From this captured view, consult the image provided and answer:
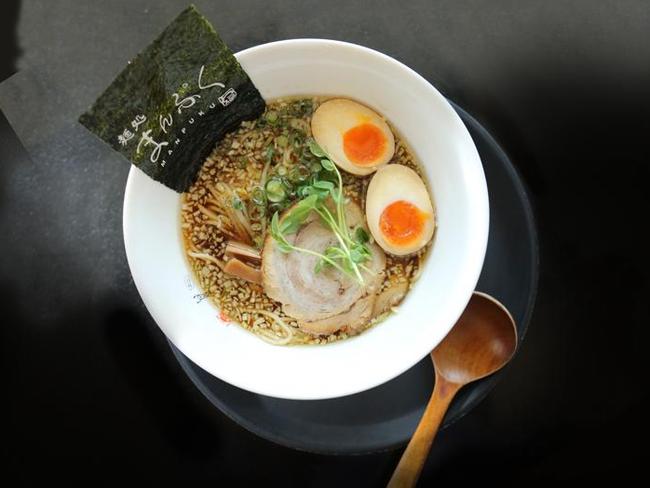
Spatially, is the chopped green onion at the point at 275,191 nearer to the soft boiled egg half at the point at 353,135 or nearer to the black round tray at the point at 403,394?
the soft boiled egg half at the point at 353,135

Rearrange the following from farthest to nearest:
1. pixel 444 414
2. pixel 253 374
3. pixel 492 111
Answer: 1. pixel 492 111
2. pixel 444 414
3. pixel 253 374

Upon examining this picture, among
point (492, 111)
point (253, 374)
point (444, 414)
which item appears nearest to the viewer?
point (253, 374)

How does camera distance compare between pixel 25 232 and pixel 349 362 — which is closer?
pixel 349 362

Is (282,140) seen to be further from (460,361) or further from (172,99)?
(460,361)

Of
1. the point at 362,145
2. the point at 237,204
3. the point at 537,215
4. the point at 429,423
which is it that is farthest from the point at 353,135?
the point at 429,423

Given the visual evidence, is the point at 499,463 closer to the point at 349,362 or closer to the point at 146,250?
the point at 349,362

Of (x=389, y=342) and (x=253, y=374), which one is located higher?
(x=253, y=374)

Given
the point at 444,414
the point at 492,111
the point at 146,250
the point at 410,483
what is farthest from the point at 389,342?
the point at 492,111
